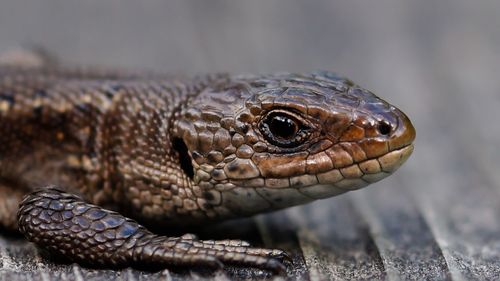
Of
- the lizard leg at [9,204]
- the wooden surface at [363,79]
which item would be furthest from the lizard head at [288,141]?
the lizard leg at [9,204]

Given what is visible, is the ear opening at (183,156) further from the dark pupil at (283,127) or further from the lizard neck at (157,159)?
the dark pupil at (283,127)

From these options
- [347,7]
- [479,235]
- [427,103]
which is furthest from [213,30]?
[479,235]

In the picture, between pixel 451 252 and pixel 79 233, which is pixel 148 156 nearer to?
pixel 79 233

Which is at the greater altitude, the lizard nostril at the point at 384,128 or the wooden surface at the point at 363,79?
the lizard nostril at the point at 384,128

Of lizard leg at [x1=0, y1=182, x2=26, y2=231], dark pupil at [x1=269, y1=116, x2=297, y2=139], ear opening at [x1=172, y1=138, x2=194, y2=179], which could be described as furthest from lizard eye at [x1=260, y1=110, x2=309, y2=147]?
lizard leg at [x1=0, y1=182, x2=26, y2=231]

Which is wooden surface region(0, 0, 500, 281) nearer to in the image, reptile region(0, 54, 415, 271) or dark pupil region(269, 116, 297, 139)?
reptile region(0, 54, 415, 271)

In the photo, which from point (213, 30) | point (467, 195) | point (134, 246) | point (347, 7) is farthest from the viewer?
point (347, 7)
